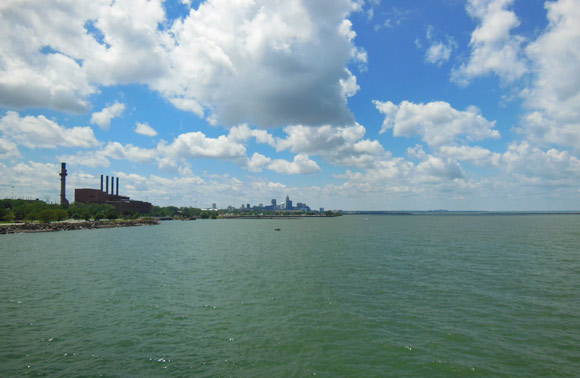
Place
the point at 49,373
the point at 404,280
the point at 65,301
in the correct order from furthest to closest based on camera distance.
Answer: the point at 404,280 < the point at 65,301 < the point at 49,373

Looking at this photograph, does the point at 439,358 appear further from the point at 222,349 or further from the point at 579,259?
the point at 579,259

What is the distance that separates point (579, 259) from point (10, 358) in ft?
258

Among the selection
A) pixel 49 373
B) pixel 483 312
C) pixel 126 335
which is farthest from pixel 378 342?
pixel 49 373

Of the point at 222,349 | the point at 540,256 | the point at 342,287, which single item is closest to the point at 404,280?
the point at 342,287

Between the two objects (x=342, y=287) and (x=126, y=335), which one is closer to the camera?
(x=126, y=335)

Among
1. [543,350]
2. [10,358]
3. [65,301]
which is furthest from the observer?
[65,301]

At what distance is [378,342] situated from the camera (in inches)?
841

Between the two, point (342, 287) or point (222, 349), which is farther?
point (342, 287)

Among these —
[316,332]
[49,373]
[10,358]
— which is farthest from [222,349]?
[10,358]

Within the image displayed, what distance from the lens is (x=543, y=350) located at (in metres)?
20.3

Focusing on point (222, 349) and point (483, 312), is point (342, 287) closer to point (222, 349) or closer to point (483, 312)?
point (483, 312)

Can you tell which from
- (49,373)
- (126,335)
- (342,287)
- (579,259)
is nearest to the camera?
(49,373)

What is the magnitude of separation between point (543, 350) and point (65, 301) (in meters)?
40.0

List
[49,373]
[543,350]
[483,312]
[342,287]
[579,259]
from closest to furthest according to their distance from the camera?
[49,373] → [543,350] → [483,312] → [342,287] → [579,259]
